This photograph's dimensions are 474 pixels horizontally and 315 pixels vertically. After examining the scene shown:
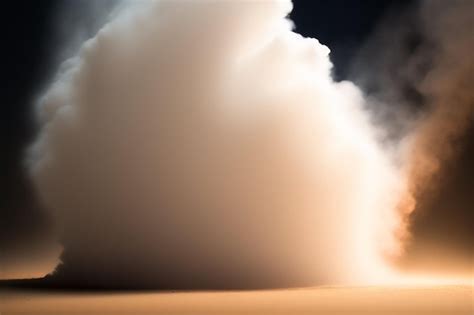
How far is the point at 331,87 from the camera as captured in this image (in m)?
18.3

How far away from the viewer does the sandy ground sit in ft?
31.7

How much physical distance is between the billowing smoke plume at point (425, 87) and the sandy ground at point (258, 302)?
772 cm

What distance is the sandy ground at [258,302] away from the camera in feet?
31.7

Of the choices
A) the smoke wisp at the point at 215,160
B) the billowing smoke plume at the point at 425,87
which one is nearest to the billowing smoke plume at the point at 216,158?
the smoke wisp at the point at 215,160

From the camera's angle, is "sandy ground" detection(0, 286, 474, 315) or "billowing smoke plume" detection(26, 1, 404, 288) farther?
"billowing smoke plume" detection(26, 1, 404, 288)

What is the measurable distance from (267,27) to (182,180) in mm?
5802

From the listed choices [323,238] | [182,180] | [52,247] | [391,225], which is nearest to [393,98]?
[391,225]

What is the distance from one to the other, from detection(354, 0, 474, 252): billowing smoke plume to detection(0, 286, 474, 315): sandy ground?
7.72 metres

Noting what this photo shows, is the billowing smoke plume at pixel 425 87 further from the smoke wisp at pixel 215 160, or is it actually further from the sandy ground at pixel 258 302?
the sandy ground at pixel 258 302

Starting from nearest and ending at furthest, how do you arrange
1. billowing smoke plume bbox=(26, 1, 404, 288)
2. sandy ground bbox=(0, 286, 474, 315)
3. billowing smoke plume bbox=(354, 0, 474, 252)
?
sandy ground bbox=(0, 286, 474, 315) → billowing smoke plume bbox=(26, 1, 404, 288) → billowing smoke plume bbox=(354, 0, 474, 252)

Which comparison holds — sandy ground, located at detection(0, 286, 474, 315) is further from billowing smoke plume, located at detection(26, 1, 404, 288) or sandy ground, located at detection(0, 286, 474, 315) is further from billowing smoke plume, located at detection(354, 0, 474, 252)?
billowing smoke plume, located at detection(354, 0, 474, 252)

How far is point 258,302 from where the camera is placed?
10.9 m

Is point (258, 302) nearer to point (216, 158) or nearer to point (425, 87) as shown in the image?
point (216, 158)

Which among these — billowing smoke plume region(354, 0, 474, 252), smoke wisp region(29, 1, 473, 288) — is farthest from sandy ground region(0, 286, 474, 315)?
billowing smoke plume region(354, 0, 474, 252)
